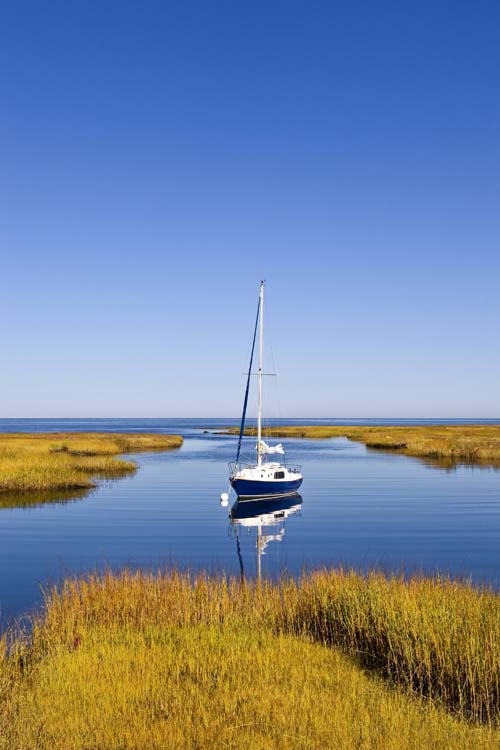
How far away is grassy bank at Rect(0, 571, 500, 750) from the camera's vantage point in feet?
31.9

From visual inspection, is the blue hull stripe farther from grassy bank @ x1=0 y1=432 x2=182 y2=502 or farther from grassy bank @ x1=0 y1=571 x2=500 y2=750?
grassy bank @ x1=0 y1=571 x2=500 y2=750

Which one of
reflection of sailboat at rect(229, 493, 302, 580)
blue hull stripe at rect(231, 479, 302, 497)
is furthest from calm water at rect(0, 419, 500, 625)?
blue hull stripe at rect(231, 479, 302, 497)

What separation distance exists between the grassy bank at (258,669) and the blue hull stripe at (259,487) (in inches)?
1078

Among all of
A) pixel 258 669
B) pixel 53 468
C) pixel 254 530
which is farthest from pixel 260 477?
pixel 258 669

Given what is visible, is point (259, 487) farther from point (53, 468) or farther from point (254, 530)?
point (53, 468)

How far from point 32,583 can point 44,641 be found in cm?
1056

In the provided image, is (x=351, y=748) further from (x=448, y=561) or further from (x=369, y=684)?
(x=448, y=561)

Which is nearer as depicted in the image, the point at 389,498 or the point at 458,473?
the point at 389,498

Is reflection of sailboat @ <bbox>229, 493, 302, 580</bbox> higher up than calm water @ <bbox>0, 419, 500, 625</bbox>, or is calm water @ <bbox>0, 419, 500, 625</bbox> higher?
calm water @ <bbox>0, 419, 500, 625</bbox>

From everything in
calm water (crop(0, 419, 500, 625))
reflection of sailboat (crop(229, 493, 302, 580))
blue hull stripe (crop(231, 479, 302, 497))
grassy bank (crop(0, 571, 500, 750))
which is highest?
grassy bank (crop(0, 571, 500, 750))

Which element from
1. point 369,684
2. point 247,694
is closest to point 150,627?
point 247,694

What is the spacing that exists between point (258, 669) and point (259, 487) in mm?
33743

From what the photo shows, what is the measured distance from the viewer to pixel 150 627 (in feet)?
48.7

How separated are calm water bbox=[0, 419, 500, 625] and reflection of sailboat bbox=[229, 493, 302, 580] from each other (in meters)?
0.09
